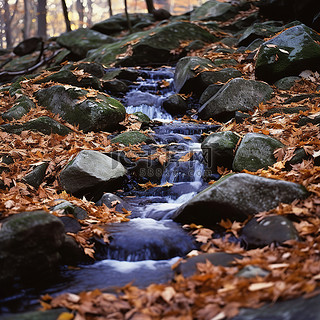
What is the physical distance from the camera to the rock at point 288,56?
26.4ft

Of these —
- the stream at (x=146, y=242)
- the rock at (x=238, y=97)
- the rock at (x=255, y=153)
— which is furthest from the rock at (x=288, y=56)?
the rock at (x=255, y=153)

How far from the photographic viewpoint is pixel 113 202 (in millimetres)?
4703

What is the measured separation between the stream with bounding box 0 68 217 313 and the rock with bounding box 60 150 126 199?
1.40 ft

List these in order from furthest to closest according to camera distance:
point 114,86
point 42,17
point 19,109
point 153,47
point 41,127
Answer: point 42,17, point 153,47, point 114,86, point 19,109, point 41,127

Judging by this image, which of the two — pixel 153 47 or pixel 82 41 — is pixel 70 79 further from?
pixel 82 41

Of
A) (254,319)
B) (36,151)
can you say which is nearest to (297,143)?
(254,319)

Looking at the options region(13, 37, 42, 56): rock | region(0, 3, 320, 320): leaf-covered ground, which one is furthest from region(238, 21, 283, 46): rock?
region(13, 37, 42, 56): rock

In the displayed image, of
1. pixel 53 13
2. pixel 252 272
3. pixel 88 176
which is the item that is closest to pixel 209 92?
pixel 88 176

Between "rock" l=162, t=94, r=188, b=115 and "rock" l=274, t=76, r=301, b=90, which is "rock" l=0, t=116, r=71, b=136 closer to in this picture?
"rock" l=162, t=94, r=188, b=115

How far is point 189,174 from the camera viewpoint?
5.64 metres

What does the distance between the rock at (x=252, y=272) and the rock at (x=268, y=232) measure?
2.04 feet

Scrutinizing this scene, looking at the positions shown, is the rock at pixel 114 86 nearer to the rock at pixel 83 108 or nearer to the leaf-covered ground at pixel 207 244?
the rock at pixel 83 108

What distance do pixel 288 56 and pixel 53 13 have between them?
57.1 meters

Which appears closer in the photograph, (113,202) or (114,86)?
(113,202)
